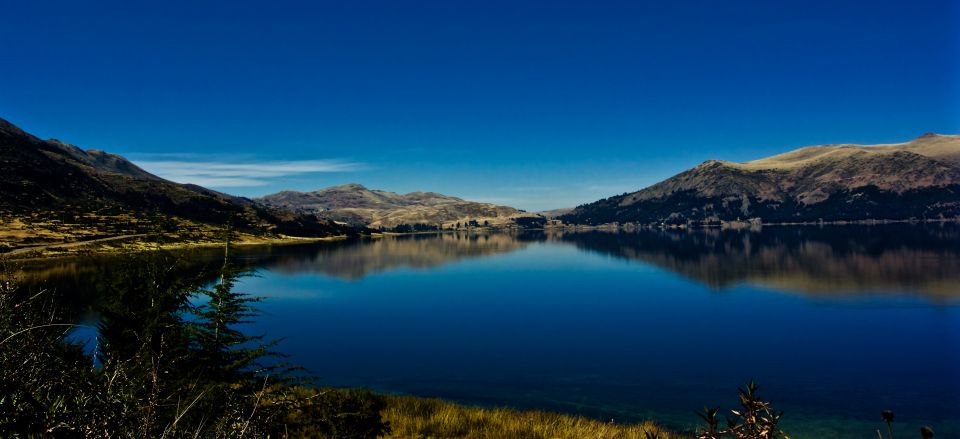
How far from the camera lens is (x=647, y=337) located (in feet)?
161

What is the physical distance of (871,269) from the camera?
9525 centimetres

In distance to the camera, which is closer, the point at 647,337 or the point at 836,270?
the point at 647,337

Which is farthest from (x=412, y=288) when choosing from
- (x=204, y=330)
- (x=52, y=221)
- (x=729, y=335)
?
(x=52, y=221)

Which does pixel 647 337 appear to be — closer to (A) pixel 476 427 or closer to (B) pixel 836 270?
(A) pixel 476 427

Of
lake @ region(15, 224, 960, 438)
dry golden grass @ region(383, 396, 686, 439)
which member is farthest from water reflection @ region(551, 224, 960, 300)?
dry golden grass @ region(383, 396, 686, 439)

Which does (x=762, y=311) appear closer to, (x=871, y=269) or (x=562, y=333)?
(x=562, y=333)

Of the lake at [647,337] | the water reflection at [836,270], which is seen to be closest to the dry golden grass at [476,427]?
the lake at [647,337]

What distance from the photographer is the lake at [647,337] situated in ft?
102

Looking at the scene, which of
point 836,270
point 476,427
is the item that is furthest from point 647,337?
point 836,270

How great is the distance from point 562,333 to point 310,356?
2655cm

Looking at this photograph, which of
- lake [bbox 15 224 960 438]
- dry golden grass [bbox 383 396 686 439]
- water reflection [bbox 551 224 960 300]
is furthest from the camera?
water reflection [bbox 551 224 960 300]

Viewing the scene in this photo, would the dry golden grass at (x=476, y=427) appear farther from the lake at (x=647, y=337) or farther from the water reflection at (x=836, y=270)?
the water reflection at (x=836, y=270)

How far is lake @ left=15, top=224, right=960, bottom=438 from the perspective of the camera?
31.0 m

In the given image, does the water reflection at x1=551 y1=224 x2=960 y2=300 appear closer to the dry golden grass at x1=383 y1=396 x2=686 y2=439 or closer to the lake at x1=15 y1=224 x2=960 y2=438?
the lake at x1=15 y1=224 x2=960 y2=438
